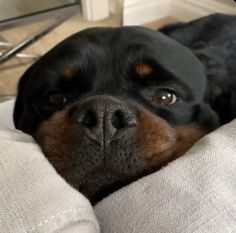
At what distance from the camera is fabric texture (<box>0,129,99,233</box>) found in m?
0.70

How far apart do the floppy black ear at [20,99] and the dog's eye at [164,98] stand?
0.39 m

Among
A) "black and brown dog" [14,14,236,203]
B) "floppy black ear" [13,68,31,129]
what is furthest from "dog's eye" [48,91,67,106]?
"floppy black ear" [13,68,31,129]

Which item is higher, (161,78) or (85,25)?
(161,78)

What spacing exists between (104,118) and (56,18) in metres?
1.95

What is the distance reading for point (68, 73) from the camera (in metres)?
1.18

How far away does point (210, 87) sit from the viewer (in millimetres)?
1386

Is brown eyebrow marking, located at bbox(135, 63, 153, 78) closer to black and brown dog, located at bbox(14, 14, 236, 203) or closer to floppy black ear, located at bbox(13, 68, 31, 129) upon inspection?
black and brown dog, located at bbox(14, 14, 236, 203)

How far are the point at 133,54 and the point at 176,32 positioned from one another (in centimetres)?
76

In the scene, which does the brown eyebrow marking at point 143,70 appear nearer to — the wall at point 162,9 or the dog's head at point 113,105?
the dog's head at point 113,105

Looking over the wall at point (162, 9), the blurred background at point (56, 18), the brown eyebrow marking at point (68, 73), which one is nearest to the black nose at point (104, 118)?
the brown eyebrow marking at point (68, 73)

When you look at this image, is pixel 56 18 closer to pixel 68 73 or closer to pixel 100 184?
pixel 68 73

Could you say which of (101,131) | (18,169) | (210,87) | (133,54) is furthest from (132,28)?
(18,169)

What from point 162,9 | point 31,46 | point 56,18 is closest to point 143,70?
point 56,18

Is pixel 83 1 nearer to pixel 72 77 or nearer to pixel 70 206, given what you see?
pixel 72 77
